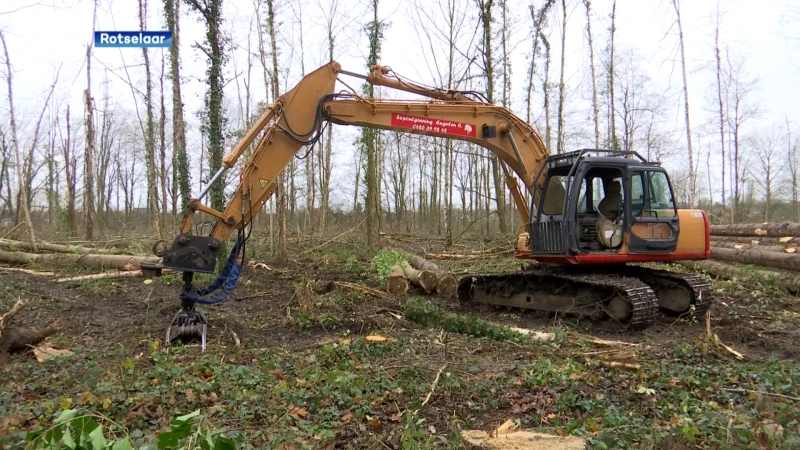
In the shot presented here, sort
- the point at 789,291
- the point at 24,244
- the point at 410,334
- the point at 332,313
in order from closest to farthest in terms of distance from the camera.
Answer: the point at 410,334 → the point at 332,313 → the point at 789,291 → the point at 24,244

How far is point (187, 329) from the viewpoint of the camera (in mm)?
6445

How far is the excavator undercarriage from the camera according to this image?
7613 millimetres

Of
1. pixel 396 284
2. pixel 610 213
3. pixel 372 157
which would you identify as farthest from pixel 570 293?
pixel 372 157

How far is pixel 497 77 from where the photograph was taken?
22062mm

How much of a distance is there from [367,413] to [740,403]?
3186 mm

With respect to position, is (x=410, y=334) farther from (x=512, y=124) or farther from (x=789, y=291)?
(x=789, y=291)

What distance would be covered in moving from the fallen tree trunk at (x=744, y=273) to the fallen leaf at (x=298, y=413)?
400 inches

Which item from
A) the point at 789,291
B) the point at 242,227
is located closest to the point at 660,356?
the point at 242,227

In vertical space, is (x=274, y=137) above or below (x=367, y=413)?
above

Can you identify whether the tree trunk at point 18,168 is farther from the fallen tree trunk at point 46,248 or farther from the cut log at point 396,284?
the cut log at point 396,284

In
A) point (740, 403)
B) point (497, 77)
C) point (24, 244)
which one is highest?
point (497, 77)

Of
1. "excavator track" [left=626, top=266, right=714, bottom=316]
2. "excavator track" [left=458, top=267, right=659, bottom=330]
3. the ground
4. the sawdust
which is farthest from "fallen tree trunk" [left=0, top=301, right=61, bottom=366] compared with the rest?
"excavator track" [left=626, top=266, right=714, bottom=316]

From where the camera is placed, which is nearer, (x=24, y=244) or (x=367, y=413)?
(x=367, y=413)

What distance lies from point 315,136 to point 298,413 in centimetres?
455
